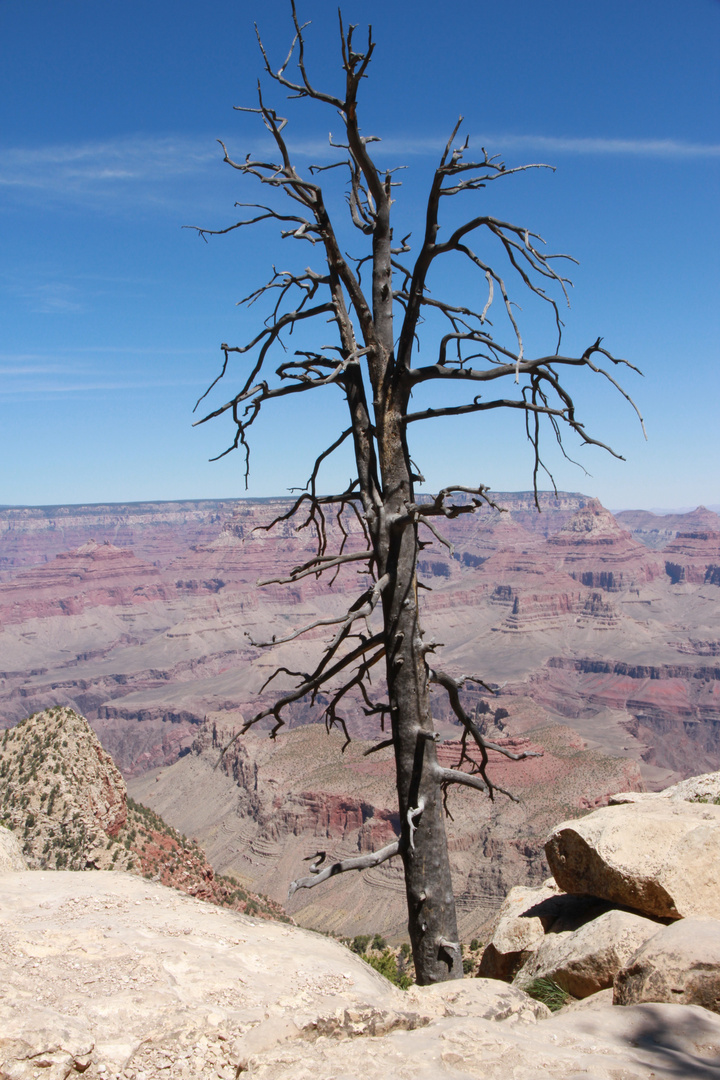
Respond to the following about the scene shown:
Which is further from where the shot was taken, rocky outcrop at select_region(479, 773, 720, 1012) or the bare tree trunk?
the bare tree trunk

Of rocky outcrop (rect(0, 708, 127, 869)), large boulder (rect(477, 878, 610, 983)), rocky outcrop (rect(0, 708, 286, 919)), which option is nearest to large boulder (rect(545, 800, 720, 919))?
large boulder (rect(477, 878, 610, 983))

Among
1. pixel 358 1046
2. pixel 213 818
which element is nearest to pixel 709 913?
pixel 358 1046

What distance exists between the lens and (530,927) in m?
8.11

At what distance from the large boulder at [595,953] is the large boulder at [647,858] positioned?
0.27m

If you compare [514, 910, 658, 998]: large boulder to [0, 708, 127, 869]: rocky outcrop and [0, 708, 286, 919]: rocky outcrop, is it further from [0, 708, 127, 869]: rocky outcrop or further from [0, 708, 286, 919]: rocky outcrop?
[0, 708, 127, 869]: rocky outcrop

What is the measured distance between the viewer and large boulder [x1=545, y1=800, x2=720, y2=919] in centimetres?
637

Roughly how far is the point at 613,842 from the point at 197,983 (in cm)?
438

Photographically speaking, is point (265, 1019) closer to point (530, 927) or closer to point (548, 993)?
point (548, 993)

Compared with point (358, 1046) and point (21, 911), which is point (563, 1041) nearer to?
point (358, 1046)

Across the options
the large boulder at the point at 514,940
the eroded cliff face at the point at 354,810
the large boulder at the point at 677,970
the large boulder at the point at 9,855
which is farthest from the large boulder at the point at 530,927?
the eroded cliff face at the point at 354,810

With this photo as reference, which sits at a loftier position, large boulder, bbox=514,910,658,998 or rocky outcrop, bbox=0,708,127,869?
large boulder, bbox=514,910,658,998

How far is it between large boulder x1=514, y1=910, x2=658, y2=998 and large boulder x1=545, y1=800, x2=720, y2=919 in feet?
0.88

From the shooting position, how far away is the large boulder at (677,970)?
456 centimetres

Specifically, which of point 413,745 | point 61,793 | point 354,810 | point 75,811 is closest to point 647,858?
point 413,745
